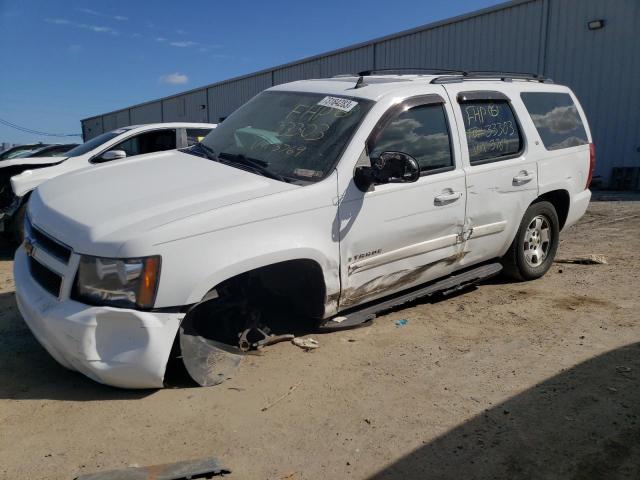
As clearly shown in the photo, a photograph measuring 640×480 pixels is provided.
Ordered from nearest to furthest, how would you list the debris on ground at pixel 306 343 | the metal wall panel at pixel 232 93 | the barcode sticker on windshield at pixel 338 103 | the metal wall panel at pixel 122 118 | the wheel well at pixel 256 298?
1. the wheel well at pixel 256 298
2. the debris on ground at pixel 306 343
3. the barcode sticker on windshield at pixel 338 103
4. the metal wall panel at pixel 232 93
5. the metal wall panel at pixel 122 118

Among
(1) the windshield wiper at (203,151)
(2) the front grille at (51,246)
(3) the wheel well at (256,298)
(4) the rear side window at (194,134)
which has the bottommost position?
(3) the wheel well at (256,298)

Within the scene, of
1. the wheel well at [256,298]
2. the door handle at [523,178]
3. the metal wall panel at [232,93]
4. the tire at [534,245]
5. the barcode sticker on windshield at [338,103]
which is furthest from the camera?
the metal wall panel at [232,93]

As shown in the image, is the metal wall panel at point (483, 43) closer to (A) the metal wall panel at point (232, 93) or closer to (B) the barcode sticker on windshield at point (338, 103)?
(A) the metal wall panel at point (232, 93)

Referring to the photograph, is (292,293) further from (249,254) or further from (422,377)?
(422,377)

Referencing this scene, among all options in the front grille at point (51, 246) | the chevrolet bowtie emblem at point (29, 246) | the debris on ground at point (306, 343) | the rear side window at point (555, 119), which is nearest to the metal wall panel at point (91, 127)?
the rear side window at point (555, 119)

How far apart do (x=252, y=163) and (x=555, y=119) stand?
3.31 meters

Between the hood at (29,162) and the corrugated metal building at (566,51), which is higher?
the corrugated metal building at (566,51)

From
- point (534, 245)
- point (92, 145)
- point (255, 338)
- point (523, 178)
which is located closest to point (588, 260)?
point (534, 245)

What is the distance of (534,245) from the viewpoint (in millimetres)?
5316

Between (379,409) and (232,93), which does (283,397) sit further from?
(232,93)

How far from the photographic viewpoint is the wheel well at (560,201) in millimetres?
5375

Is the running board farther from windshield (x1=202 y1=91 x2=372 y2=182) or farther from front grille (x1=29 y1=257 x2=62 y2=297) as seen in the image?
front grille (x1=29 y1=257 x2=62 y2=297)

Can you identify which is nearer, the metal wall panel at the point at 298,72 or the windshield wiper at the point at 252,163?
the windshield wiper at the point at 252,163

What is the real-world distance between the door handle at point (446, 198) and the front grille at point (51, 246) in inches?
100
